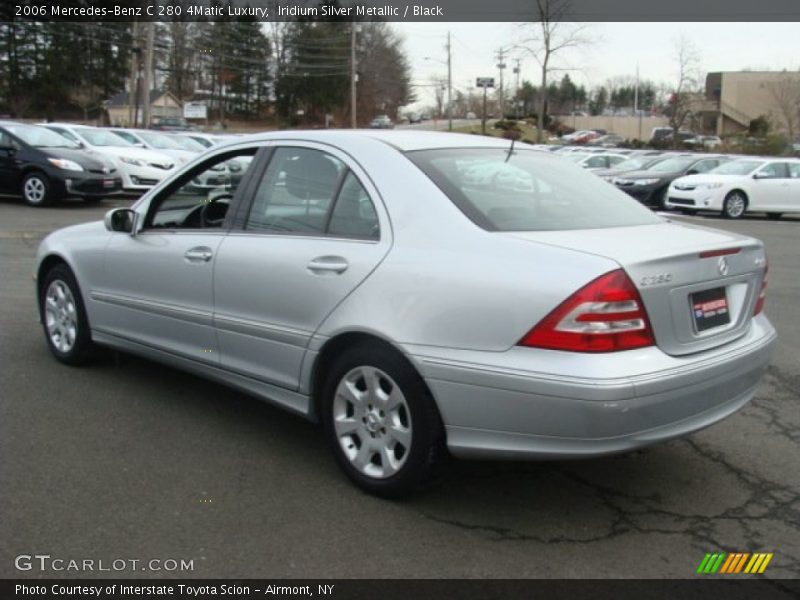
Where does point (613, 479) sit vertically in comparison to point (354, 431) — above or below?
→ below

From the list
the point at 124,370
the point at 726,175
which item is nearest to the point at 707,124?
the point at 726,175

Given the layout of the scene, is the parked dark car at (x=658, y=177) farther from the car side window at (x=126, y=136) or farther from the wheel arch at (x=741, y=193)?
the car side window at (x=126, y=136)

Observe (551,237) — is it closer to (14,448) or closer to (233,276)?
(233,276)

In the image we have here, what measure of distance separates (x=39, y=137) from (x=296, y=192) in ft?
45.6

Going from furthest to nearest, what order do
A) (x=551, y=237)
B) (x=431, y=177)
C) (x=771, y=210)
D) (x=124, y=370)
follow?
(x=771, y=210)
(x=124, y=370)
(x=431, y=177)
(x=551, y=237)

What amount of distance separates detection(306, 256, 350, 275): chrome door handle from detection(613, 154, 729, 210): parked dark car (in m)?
17.4

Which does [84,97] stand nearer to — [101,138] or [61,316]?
[101,138]

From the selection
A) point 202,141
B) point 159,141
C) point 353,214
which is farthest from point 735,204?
point 353,214

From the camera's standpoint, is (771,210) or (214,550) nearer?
(214,550)

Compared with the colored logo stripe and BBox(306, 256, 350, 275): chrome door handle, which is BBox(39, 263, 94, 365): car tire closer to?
BBox(306, 256, 350, 275): chrome door handle

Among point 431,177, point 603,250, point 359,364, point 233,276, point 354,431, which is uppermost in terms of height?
point 431,177

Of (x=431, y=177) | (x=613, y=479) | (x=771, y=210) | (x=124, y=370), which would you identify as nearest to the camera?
(x=431, y=177)

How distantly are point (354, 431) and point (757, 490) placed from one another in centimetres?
185

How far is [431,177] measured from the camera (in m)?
3.49
